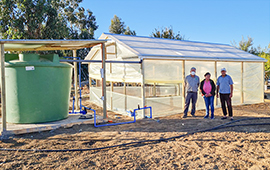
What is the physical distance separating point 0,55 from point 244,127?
6811 mm

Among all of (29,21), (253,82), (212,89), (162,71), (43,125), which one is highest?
(29,21)

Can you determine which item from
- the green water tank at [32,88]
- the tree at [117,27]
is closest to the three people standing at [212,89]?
the green water tank at [32,88]

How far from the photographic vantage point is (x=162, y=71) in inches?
343

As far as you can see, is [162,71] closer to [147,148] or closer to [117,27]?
[147,148]

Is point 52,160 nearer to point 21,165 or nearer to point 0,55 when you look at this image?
point 21,165

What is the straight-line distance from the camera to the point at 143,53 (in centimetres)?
824

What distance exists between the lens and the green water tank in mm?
6379

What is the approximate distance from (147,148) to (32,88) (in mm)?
3683

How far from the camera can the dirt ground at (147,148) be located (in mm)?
4066

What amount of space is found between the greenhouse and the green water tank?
1545 mm

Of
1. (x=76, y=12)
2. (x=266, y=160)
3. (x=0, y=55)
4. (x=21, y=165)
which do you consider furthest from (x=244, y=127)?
(x=76, y=12)

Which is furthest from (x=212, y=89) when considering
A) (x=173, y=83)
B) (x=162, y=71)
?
(x=162, y=71)

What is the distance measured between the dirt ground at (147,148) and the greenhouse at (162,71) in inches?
68.7

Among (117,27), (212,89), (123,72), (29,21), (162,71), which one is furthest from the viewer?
(117,27)
